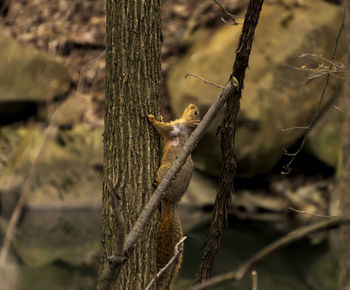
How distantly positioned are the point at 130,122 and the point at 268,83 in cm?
564

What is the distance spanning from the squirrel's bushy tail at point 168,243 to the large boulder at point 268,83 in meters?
4.62

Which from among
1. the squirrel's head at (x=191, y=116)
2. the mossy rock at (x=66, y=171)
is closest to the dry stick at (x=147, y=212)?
the squirrel's head at (x=191, y=116)

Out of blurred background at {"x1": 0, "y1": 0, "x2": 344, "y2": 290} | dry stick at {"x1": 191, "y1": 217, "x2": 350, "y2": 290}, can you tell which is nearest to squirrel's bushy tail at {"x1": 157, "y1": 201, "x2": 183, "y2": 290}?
dry stick at {"x1": 191, "y1": 217, "x2": 350, "y2": 290}

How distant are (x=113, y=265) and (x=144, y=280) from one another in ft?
2.81

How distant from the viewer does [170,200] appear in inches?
103

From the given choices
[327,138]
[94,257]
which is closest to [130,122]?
[94,257]

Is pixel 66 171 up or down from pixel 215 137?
down

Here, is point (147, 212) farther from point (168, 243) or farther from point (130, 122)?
point (168, 243)

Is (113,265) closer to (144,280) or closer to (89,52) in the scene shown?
(144,280)

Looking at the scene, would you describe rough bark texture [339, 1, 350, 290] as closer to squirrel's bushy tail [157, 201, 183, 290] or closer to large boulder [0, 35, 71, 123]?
squirrel's bushy tail [157, 201, 183, 290]

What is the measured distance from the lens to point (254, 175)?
7.98m

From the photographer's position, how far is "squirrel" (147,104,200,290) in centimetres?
235

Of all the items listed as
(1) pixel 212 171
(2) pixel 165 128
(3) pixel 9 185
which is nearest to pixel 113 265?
(3) pixel 9 185

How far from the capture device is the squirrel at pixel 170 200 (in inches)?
92.4
